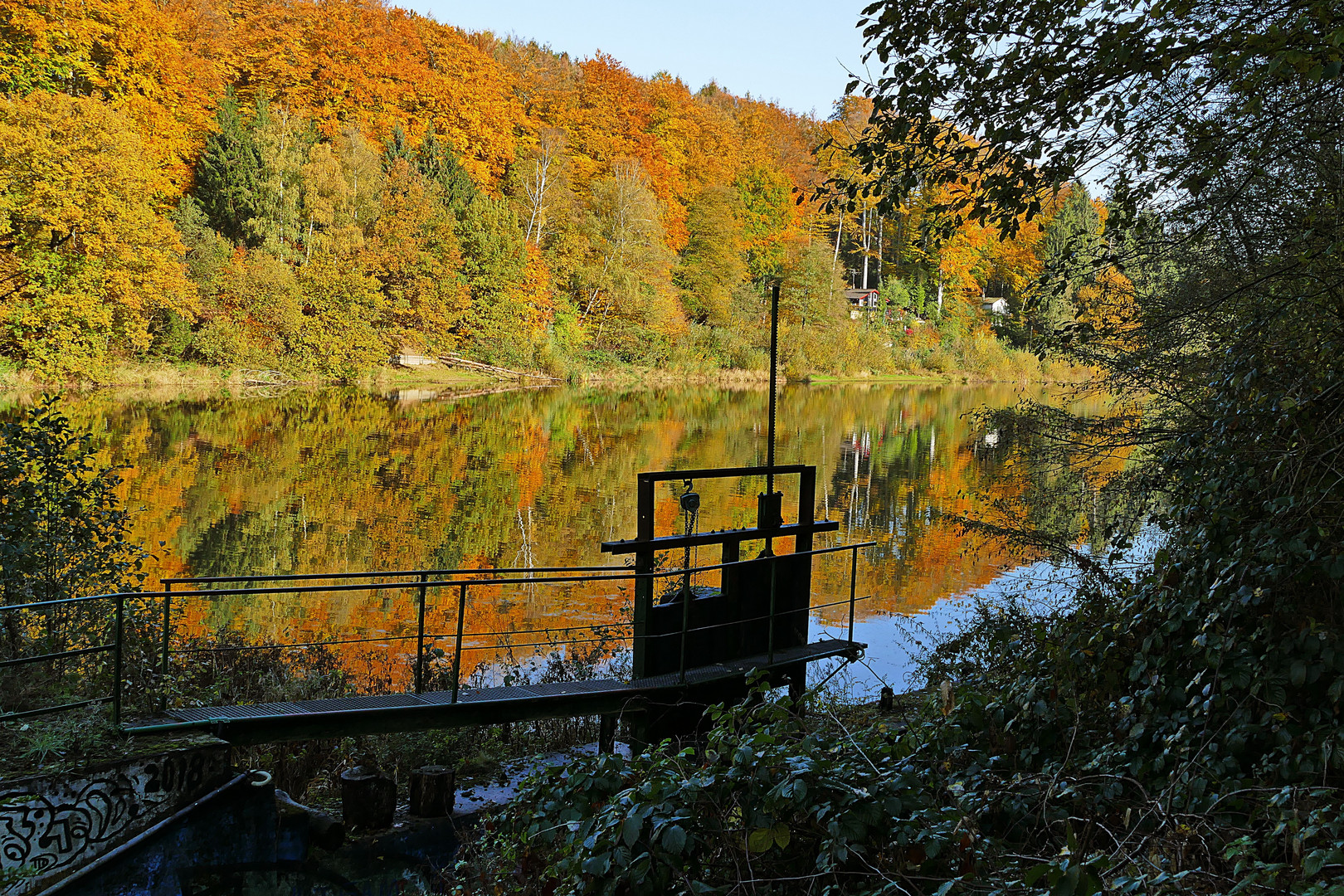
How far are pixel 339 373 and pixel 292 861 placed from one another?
35732 millimetres

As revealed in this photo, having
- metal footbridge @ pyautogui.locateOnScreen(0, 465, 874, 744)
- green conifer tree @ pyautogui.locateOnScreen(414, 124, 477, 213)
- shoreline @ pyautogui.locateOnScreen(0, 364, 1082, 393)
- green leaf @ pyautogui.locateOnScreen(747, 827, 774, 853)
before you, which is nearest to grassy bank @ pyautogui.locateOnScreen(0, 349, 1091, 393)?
shoreline @ pyautogui.locateOnScreen(0, 364, 1082, 393)

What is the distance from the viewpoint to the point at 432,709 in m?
7.16

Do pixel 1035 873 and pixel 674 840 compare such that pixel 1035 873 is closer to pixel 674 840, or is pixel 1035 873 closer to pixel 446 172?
pixel 674 840

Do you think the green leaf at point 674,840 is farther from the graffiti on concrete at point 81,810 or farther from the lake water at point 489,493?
the lake water at point 489,493

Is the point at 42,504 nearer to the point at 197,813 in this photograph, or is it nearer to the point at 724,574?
the point at 197,813

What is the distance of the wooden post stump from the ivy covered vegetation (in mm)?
1182

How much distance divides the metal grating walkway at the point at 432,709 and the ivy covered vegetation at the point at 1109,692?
4.87ft

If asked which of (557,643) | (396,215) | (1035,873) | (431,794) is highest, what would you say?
(396,215)

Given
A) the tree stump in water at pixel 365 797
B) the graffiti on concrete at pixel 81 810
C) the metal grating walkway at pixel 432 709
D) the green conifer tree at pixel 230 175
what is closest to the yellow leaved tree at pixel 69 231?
the green conifer tree at pixel 230 175

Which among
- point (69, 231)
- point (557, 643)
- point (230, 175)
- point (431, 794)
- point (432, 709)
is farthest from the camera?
point (230, 175)

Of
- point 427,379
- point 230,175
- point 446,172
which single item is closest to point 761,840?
point 230,175

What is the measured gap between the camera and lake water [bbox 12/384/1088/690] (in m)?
14.4

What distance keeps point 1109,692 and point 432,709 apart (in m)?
4.39

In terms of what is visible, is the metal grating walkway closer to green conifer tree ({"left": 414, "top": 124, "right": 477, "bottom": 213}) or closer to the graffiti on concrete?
the graffiti on concrete
